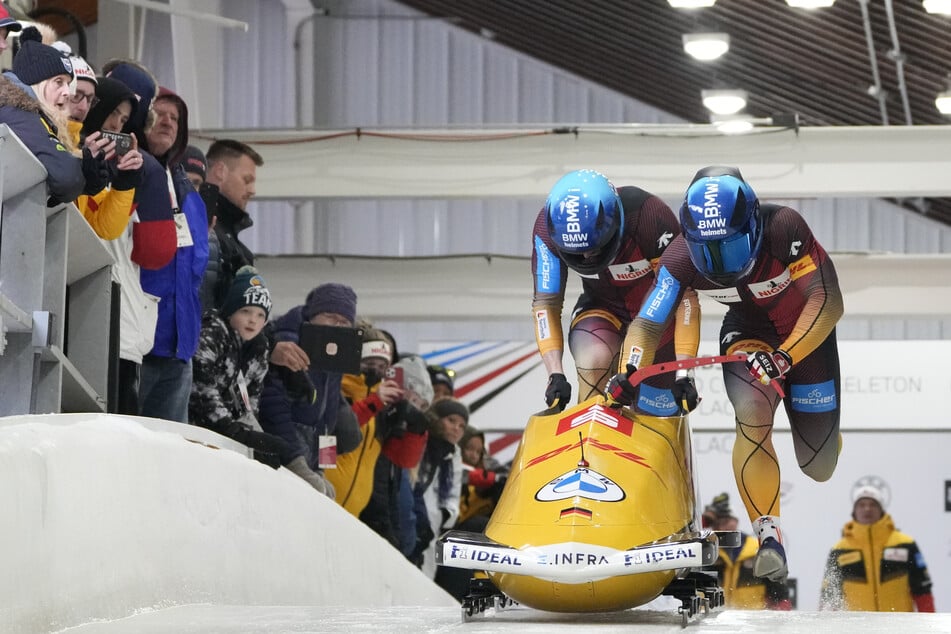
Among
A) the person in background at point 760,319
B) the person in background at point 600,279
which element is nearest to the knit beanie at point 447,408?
the person in background at point 600,279

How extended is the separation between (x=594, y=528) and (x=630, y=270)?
155 centimetres

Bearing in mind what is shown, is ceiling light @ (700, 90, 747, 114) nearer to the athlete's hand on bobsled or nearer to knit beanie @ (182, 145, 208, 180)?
knit beanie @ (182, 145, 208, 180)

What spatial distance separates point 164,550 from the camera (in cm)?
392

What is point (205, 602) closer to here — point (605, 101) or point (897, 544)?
point (897, 544)

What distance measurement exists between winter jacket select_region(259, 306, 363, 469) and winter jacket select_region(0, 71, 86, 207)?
7.88 ft

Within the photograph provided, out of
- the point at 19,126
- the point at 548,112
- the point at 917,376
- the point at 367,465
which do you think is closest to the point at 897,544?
the point at 367,465

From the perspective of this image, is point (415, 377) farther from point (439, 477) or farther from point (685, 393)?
point (685, 393)

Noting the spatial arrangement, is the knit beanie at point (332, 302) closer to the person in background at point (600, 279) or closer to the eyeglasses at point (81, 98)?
the person in background at point (600, 279)

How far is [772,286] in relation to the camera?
508cm

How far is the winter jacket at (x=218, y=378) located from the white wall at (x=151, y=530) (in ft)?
1.40

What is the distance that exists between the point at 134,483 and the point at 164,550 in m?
0.26

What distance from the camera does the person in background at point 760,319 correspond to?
4.72 m

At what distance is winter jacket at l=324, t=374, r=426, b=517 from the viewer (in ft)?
23.5

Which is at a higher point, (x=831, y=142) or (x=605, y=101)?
(x=605, y=101)
